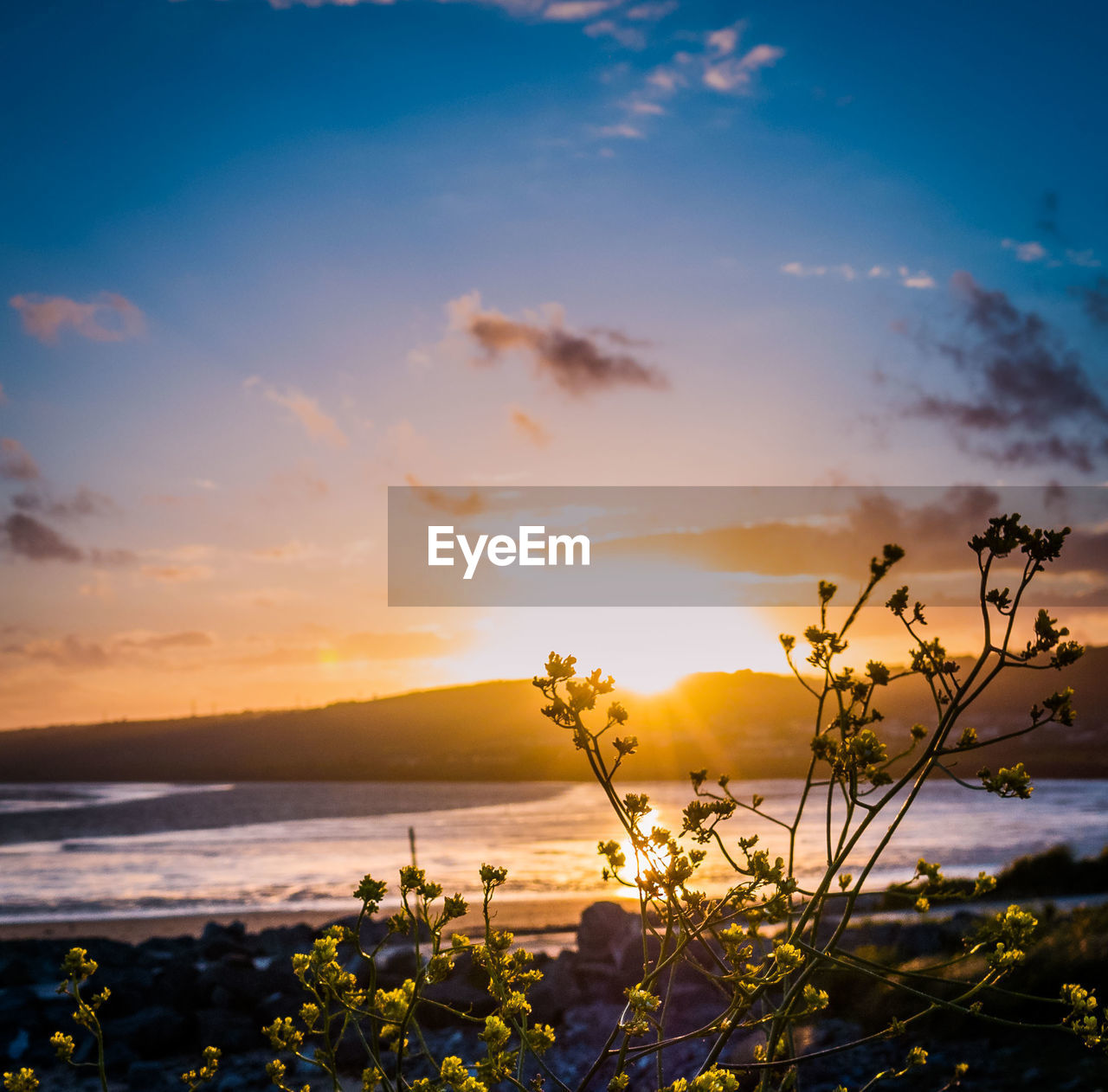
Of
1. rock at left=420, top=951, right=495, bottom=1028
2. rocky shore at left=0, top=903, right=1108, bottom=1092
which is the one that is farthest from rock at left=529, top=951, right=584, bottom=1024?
rock at left=420, top=951, right=495, bottom=1028

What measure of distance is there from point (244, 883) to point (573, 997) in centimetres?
1798

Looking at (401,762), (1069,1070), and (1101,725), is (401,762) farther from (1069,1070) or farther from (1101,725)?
(1069,1070)

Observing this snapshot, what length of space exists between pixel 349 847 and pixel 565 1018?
26387 mm

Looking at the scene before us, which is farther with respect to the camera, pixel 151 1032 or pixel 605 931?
pixel 605 931

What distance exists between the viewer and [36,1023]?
927 cm

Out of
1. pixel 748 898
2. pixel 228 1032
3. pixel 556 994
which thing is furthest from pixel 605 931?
pixel 748 898

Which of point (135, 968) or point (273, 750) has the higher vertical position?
point (135, 968)

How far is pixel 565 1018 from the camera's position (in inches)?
342

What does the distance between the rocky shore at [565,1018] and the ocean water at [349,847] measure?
898 cm

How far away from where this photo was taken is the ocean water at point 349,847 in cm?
2211

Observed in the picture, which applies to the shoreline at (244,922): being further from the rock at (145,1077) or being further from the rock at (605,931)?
the rock at (145,1077)

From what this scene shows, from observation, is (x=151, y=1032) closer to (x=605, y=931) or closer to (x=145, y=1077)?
(x=145, y=1077)

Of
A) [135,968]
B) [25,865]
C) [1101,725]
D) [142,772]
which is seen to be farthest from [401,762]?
[135,968]

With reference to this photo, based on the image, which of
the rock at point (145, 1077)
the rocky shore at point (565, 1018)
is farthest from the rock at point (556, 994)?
the rock at point (145, 1077)
